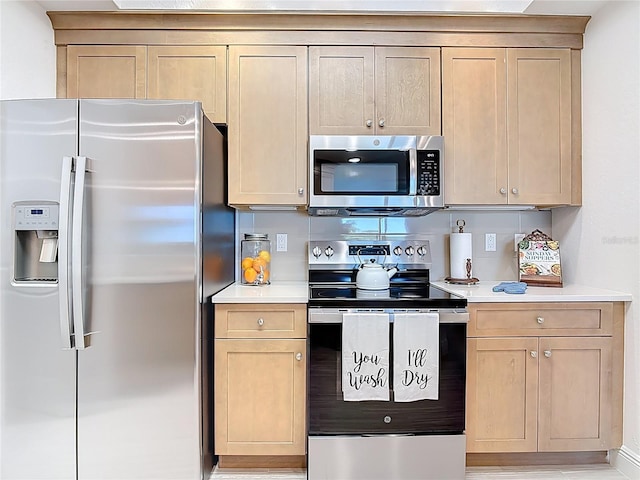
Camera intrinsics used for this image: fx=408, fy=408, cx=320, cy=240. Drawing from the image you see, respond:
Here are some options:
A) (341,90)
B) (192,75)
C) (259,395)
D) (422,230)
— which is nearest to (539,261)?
(422,230)

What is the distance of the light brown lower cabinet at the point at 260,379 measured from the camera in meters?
1.92

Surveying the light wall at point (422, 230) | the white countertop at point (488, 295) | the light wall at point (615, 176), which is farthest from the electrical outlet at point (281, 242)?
the light wall at point (615, 176)

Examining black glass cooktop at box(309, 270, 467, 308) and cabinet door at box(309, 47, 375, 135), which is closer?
black glass cooktop at box(309, 270, 467, 308)

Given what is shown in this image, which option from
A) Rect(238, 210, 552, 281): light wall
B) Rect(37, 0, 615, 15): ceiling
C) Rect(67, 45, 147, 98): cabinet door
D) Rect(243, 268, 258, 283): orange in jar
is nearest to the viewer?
Rect(37, 0, 615, 15): ceiling

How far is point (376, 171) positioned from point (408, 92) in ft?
1.60

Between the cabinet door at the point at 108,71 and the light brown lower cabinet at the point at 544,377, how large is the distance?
2142 millimetres

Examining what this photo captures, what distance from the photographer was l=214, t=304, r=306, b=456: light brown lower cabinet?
1918 millimetres

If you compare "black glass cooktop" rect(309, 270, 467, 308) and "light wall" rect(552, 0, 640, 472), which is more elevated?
"light wall" rect(552, 0, 640, 472)

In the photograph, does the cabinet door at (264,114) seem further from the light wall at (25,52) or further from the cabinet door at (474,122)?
the light wall at (25,52)

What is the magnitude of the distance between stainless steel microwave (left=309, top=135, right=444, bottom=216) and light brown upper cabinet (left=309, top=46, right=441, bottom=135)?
0.12 meters

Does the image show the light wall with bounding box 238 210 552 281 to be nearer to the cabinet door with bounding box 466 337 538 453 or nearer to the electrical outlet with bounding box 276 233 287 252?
the electrical outlet with bounding box 276 233 287 252

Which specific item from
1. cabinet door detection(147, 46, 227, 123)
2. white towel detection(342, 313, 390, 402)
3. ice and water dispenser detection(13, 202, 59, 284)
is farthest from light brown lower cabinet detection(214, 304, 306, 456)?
cabinet door detection(147, 46, 227, 123)

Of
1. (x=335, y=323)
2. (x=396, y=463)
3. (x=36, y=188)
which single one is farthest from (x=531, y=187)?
(x=36, y=188)

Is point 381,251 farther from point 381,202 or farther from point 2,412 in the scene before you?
point 2,412
